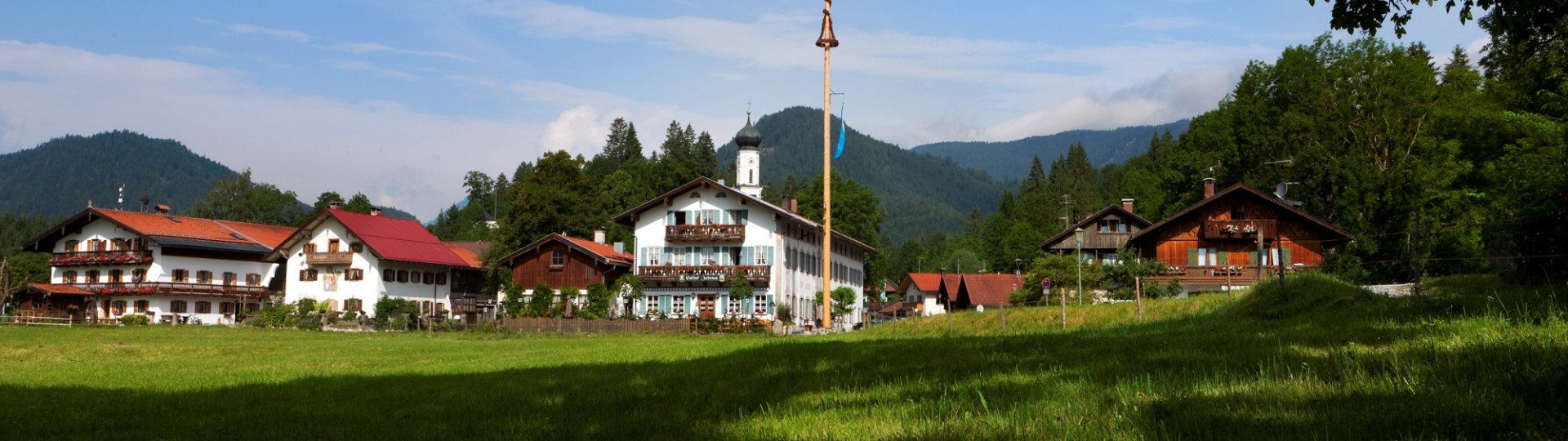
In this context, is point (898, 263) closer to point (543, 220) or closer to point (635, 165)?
point (635, 165)

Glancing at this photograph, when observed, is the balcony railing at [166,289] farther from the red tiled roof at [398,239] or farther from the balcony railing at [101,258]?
the red tiled roof at [398,239]

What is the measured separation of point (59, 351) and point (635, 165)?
352ft

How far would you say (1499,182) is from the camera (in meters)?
50.7

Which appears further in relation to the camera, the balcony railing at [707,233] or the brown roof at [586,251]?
the brown roof at [586,251]

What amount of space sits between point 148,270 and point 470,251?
2526 cm

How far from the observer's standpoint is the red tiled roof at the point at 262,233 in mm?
88688

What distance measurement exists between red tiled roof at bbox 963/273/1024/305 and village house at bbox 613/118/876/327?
24784 millimetres

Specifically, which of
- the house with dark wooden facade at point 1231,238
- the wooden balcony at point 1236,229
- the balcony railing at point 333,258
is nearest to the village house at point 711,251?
the balcony railing at point 333,258

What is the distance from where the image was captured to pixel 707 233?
68375mm

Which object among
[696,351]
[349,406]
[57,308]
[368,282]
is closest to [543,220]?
Result: [368,282]

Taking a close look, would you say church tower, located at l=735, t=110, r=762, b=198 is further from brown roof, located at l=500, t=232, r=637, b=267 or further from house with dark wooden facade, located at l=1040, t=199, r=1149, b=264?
house with dark wooden facade, located at l=1040, t=199, r=1149, b=264

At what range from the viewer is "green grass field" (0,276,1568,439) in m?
7.90

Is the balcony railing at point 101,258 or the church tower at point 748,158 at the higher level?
the church tower at point 748,158

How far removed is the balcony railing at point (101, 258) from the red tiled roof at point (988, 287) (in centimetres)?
5860
